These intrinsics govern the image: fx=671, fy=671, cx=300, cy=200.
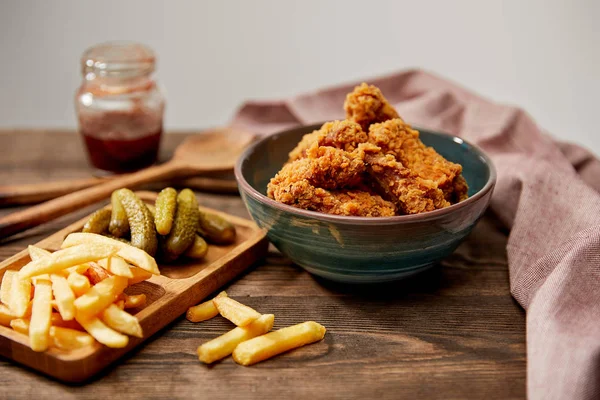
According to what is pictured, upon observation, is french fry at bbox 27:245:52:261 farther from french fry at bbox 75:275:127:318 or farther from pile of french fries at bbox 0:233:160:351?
french fry at bbox 75:275:127:318

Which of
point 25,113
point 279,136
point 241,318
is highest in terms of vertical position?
point 279,136

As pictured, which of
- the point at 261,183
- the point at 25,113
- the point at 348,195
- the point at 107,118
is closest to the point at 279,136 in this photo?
the point at 261,183

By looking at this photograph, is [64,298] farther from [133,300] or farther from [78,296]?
[133,300]

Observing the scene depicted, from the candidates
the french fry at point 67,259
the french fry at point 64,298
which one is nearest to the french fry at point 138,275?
the french fry at point 67,259

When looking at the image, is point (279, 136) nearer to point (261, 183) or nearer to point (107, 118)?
point (261, 183)

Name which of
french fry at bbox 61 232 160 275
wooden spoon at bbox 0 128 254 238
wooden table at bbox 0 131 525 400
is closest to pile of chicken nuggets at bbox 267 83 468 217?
wooden table at bbox 0 131 525 400

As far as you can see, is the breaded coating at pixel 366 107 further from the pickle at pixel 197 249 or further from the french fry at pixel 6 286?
the french fry at pixel 6 286
